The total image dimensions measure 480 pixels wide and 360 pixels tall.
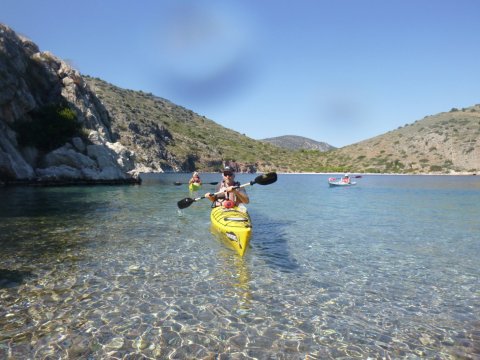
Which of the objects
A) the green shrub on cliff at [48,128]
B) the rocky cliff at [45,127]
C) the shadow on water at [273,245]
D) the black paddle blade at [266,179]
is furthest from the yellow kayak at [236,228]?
the green shrub on cliff at [48,128]

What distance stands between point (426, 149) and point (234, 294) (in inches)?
5812

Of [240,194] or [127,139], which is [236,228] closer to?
[240,194]

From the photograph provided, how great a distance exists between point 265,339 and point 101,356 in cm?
275

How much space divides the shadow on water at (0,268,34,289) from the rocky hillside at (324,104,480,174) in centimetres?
13334

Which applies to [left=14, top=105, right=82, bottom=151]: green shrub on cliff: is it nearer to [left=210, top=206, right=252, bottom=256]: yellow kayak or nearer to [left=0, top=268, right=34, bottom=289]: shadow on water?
[left=0, top=268, right=34, bottom=289]: shadow on water

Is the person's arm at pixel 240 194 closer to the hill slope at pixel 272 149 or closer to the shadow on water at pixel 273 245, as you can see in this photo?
the shadow on water at pixel 273 245

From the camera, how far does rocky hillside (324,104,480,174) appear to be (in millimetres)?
122938

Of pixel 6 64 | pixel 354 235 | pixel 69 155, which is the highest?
pixel 6 64

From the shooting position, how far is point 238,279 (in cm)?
963

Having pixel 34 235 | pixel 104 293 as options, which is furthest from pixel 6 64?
pixel 104 293

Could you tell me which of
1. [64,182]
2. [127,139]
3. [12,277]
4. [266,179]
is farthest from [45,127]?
[127,139]

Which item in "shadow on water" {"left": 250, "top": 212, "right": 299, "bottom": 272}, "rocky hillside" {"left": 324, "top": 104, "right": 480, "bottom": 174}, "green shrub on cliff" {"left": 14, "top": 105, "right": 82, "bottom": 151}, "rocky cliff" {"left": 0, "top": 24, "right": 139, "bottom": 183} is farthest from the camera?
"rocky hillside" {"left": 324, "top": 104, "right": 480, "bottom": 174}

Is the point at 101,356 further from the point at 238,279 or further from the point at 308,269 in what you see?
the point at 308,269

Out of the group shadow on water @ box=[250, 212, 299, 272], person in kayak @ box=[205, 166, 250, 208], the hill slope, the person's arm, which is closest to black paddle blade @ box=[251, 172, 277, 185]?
the person's arm
